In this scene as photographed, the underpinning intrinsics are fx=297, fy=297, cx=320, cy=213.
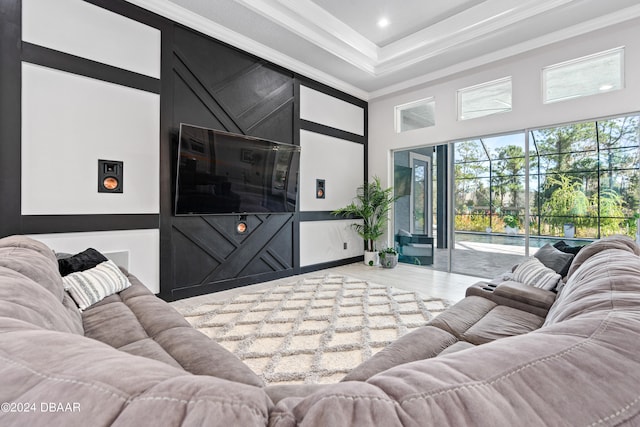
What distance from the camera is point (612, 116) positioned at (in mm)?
3531

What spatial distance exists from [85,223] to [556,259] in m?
4.20

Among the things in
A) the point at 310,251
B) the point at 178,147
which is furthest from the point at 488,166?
the point at 178,147

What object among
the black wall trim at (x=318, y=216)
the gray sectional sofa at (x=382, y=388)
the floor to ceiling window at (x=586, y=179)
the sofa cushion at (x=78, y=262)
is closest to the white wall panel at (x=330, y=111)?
the black wall trim at (x=318, y=216)

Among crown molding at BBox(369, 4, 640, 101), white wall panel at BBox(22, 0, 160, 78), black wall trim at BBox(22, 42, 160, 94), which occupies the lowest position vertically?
black wall trim at BBox(22, 42, 160, 94)

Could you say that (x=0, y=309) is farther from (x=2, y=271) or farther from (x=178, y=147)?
(x=178, y=147)

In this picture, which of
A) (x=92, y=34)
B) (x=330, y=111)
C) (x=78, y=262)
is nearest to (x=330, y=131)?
(x=330, y=111)

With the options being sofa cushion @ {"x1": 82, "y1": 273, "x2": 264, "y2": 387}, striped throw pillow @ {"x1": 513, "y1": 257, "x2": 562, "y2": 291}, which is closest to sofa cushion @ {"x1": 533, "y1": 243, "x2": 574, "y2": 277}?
striped throw pillow @ {"x1": 513, "y1": 257, "x2": 562, "y2": 291}

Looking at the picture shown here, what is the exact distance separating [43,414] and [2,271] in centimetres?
117

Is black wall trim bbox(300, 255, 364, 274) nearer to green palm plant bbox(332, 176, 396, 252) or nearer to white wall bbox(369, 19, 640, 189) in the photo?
green palm plant bbox(332, 176, 396, 252)

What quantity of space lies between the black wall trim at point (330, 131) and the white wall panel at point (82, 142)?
2.25 meters

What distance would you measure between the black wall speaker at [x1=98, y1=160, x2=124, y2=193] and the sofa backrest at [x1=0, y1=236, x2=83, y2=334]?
125 cm

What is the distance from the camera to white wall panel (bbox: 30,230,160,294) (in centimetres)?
275

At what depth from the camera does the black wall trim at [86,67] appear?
101 inches

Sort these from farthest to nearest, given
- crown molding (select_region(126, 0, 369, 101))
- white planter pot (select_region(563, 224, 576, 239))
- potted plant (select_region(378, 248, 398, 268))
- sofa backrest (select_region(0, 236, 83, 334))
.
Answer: potted plant (select_region(378, 248, 398, 268)), white planter pot (select_region(563, 224, 576, 239)), crown molding (select_region(126, 0, 369, 101)), sofa backrest (select_region(0, 236, 83, 334))
